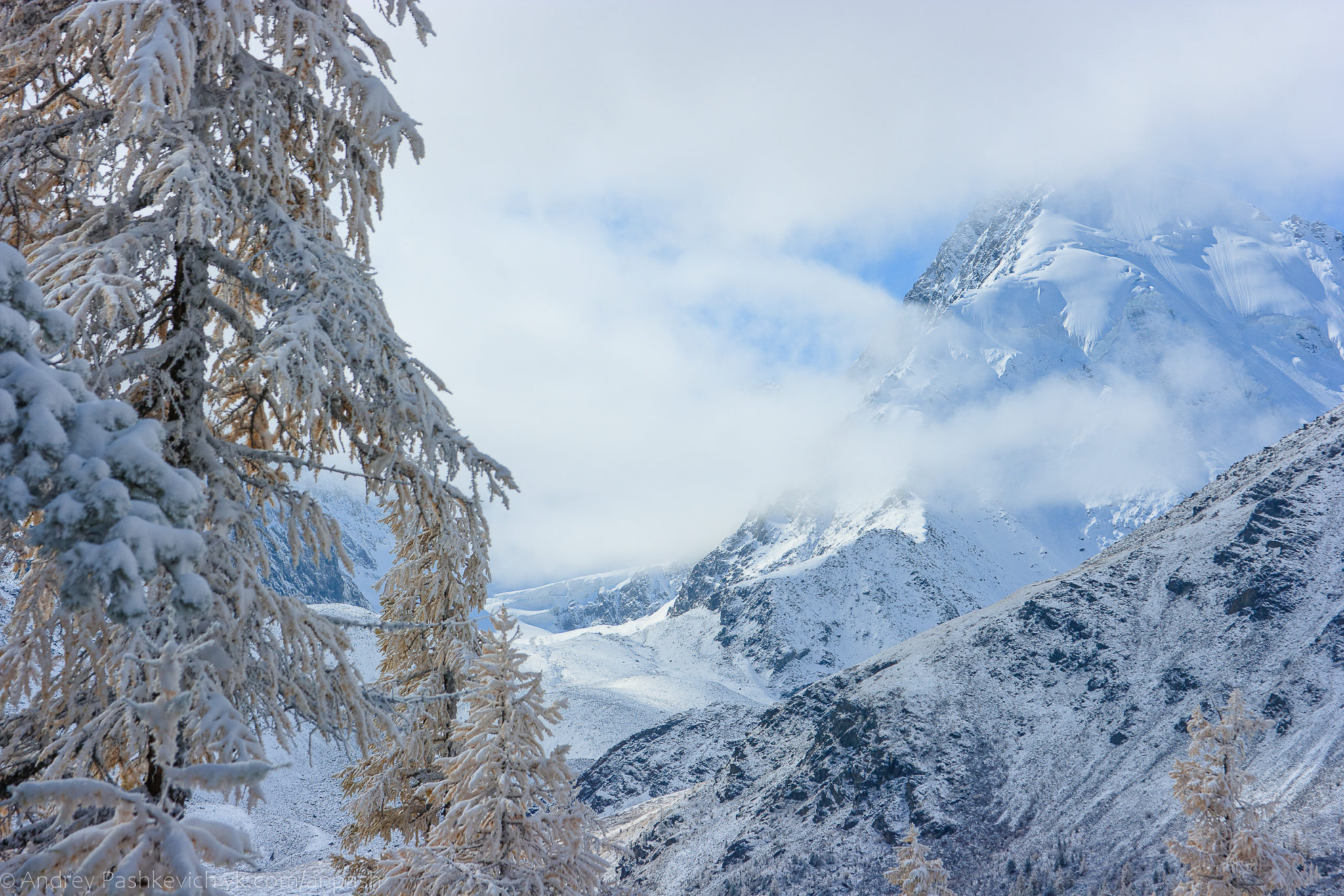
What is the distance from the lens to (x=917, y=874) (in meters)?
Result: 24.9

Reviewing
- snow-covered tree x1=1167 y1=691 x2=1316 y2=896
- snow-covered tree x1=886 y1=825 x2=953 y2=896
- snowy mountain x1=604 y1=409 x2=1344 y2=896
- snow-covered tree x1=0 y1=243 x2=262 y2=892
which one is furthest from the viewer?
snowy mountain x1=604 y1=409 x2=1344 y2=896

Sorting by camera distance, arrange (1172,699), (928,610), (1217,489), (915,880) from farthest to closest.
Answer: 1. (928,610)
2. (1217,489)
3. (1172,699)
4. (915,880)

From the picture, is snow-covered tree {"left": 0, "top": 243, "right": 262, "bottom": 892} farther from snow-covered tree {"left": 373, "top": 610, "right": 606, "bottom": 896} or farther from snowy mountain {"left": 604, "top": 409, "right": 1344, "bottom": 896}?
snowy mountain {"left": 604, "top": 409, "right": 1344, "bottom": 896}

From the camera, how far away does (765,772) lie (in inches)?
3022

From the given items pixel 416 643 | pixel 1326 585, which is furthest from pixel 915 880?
pixel 1326 585

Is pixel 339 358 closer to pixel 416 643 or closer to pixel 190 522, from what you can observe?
pixel 190 522

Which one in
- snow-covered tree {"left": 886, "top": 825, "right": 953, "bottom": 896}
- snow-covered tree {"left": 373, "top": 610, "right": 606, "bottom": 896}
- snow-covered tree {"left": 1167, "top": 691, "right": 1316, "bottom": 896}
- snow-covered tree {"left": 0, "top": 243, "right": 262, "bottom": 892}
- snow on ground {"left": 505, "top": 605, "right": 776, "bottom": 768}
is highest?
snow-covered tree {"left": 0, "top": 243, "right": 262, "bottom": 892}

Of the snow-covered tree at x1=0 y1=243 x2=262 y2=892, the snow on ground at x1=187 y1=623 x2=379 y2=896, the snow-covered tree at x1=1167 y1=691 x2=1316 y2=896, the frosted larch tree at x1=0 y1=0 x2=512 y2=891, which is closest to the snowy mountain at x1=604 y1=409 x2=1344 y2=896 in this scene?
the snow on ground at x1=187 y1=623 x2=379 y2=896

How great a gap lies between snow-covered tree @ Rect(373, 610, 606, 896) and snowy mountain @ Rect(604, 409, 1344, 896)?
162 feet

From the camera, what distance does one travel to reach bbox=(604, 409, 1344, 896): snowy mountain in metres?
54.2

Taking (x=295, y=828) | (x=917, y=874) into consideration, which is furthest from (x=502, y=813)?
(x=295, y=828)

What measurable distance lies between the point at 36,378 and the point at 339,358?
1.46m

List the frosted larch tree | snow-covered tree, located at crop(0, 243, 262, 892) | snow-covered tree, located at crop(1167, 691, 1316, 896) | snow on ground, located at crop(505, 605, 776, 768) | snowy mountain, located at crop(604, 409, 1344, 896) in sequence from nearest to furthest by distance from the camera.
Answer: snow-covered tree, located at crop(0, 243, 262, 892)
the frosted larch tree
snow-covered tree, located at crop(1167, 691, 1316, 896)
snowy mountain, located at crop(604, 409, 1344, 896)
snow on ground, located at crop(505, 605, 776, 768)

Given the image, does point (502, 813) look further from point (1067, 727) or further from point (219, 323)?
point (1067, 727)
